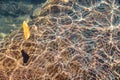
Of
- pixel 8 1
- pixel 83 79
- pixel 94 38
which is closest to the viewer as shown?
pixel 83 79

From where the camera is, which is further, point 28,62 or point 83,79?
point 28,62

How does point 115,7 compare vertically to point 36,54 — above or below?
above

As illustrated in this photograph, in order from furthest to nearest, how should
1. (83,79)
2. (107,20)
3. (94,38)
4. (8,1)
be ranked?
(8,1), (107,20), (94,38), (83,79)

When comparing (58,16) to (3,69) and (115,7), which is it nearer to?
(115,7)

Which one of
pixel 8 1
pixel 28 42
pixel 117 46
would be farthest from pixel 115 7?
pixel 8 1

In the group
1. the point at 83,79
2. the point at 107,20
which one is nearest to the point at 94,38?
the point at 107,20

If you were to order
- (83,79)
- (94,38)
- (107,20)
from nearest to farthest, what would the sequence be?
(83,79) < (94,38) < (107,20)

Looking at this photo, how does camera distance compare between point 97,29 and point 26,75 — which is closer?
point 26,75

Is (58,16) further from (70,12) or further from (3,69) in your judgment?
(3,69)

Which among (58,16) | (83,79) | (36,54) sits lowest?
(83,79)
